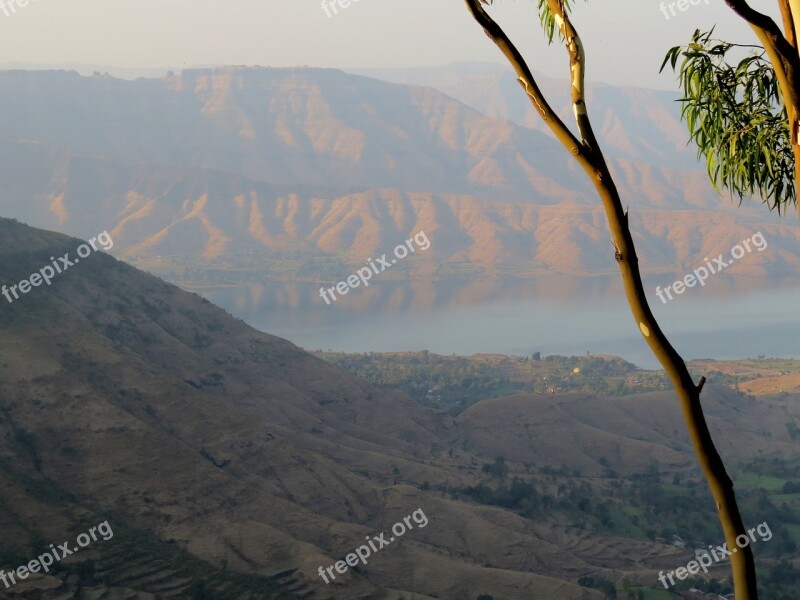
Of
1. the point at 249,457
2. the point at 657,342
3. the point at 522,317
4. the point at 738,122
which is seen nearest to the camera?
the point at 657,342

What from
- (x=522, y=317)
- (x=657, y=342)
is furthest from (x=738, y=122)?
(x=522, y=317)

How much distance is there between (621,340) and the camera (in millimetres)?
125500

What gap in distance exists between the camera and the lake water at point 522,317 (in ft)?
395

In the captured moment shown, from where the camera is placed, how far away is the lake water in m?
120

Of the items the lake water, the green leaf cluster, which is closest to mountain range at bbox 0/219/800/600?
the green leaf cluster

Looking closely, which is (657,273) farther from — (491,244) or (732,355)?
(732,355)

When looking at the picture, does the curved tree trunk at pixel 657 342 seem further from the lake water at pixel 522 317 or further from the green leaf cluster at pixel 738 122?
the lake water at pixel 522 317

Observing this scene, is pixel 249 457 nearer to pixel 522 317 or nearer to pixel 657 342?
pixel 657 342

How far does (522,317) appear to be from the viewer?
142 metres

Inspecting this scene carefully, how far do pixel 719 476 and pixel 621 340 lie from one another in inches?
4903

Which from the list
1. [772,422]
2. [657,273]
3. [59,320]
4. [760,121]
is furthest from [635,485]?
[657,273]

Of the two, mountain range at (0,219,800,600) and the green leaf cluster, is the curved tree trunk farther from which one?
mountain range at (0,219,800,600)

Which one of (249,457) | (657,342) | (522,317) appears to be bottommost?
(249,457)

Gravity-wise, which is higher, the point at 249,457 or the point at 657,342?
the point at 657,342
